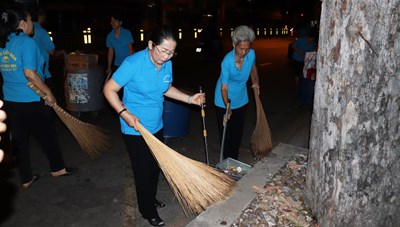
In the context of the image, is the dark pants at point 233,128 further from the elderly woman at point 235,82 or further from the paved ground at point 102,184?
the paved ground at point 102,184

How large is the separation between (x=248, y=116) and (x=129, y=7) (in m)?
17.5

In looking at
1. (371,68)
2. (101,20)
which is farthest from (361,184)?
(101,20)

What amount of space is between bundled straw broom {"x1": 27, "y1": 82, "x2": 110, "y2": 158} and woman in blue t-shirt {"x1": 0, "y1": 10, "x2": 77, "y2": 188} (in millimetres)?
133

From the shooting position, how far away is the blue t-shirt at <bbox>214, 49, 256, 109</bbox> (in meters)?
3.87

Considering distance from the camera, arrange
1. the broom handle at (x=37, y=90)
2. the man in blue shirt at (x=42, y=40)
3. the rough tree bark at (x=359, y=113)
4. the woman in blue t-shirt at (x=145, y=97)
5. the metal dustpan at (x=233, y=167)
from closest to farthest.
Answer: the rough tree bark at (x=359, y=113)
the woman in blue t-shirt at (x=145, y=97)
the metal dustpan at (x=233, y=167)
the broom handle at (x=37, y=90)
the man in blue shirt at (x=42, y=40)

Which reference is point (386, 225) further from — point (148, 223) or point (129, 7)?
point (129, 7)

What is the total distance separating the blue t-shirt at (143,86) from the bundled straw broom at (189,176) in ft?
0.76

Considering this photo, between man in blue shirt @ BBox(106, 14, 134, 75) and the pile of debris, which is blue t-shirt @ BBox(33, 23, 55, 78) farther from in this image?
the pile of debris

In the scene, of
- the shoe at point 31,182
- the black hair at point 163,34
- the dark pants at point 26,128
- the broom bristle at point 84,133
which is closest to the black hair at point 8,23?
the dark pants at point 26,128

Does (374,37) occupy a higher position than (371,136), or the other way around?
(374,37)

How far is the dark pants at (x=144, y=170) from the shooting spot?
121 inches

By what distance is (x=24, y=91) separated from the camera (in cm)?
382

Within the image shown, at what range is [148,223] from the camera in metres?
3.56

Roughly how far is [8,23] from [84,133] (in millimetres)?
1549
